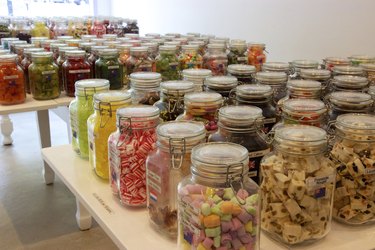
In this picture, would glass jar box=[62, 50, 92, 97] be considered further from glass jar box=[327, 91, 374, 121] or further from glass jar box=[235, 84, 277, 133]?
glass jar box=[327, 91, 374, 121]

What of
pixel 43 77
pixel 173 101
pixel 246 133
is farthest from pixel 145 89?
pixel 43 77

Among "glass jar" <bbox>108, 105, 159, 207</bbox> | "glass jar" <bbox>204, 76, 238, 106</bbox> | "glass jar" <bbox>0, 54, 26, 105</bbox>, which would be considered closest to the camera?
"glass jar" <bbox>108, 105, 159, 207</bbox>

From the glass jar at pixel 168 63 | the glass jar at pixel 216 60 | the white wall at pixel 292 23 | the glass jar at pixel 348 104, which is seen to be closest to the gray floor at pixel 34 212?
the glass jar at pixel 168 63

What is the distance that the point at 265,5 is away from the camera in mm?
3357

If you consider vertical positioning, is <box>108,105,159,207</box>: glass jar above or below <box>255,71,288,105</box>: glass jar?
below

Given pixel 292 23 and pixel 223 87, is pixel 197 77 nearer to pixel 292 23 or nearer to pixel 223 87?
pixel 223 87

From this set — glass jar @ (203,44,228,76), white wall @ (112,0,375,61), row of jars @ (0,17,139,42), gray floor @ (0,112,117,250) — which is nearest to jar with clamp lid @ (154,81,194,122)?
glass jar @ (203,44,228,76)

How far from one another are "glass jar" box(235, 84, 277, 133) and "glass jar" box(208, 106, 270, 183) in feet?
0.50

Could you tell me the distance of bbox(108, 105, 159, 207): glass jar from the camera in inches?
41.9

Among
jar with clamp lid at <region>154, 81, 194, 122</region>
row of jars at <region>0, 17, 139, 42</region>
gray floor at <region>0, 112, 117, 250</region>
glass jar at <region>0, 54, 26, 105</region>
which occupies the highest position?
row of jars at <region>0, 17, 139, 42</region>

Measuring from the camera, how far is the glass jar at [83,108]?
1379 mm

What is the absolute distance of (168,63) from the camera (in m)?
2.04

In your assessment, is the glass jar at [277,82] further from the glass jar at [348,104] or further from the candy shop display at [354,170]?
the candy shop display at [354,170]

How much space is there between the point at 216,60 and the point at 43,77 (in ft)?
2.83
